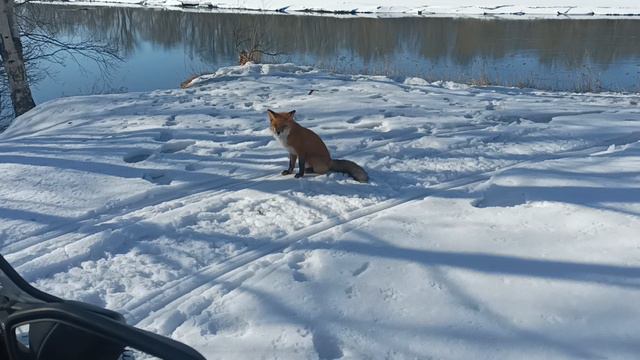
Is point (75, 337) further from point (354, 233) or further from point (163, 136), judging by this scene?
point (163, 136)

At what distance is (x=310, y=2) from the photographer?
43.4 meters

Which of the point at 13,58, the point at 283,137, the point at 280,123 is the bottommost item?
the point at 283,137

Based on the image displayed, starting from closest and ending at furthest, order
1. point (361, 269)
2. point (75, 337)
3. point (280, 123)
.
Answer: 1. point (75, 337)
2. point (361, 269)
3. point (280, 123)

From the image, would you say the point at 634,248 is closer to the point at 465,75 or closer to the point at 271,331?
the point at 271,331

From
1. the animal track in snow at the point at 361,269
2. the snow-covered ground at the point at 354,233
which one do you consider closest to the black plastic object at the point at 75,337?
the snow-covered ground at the point at 354,233

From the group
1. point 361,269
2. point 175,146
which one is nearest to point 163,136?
point 175,146

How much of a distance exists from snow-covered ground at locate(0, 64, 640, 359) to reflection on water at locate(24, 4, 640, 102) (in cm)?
767

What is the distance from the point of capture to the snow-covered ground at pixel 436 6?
37.0 metres

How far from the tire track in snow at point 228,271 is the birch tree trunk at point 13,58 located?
8.30m

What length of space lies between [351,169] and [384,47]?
18.2m

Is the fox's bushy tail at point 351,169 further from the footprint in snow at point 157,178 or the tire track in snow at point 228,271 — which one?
the footprint in snow at point 157,178

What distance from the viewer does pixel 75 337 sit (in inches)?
67.1

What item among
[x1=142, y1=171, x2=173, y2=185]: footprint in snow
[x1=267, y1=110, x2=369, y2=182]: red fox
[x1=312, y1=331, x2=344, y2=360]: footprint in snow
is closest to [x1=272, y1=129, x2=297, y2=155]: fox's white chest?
[x1=267, y1=110, x2=369, y2=182]: red fox

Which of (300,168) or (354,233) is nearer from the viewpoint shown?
(354,233)
